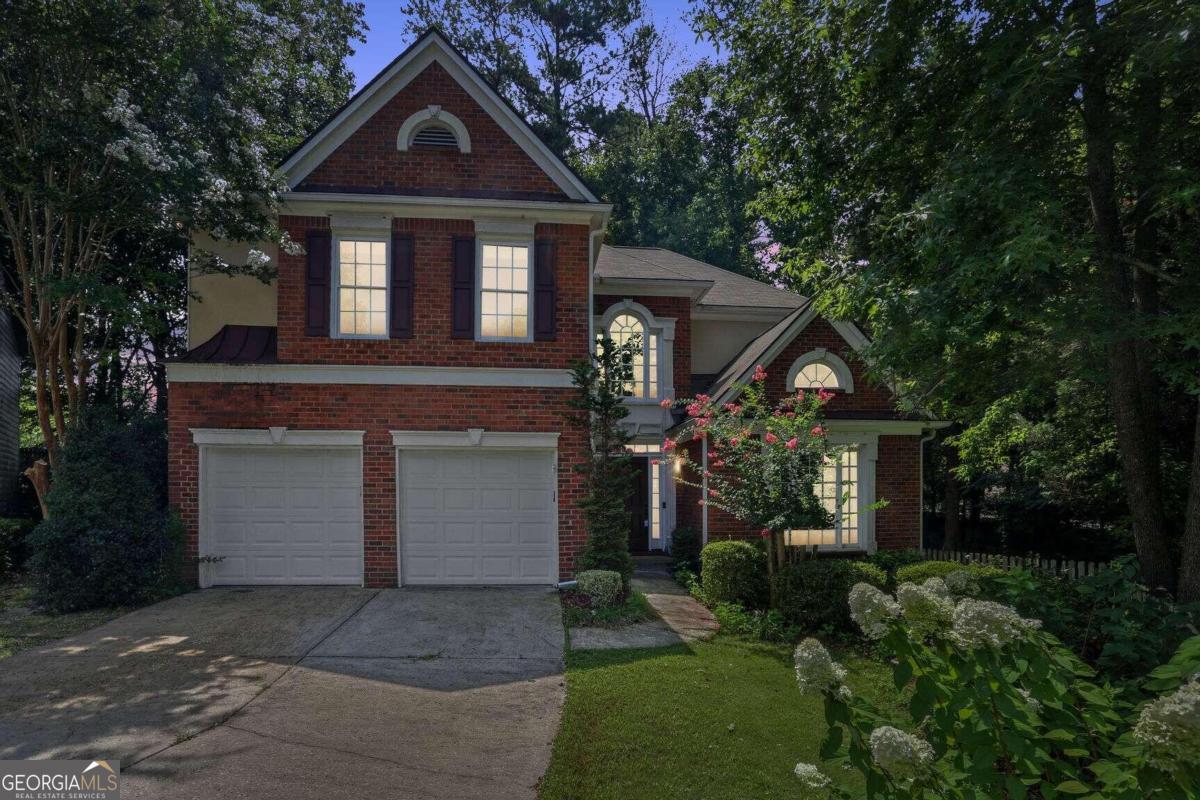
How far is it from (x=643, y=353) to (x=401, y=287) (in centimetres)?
629

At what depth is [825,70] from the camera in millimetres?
8969

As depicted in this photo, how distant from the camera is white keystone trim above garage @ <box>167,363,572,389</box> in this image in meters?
10.2

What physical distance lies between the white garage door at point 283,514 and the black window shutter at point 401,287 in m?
2.11

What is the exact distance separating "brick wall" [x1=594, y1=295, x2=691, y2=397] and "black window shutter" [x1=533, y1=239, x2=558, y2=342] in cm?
422

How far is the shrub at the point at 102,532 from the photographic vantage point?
873 centimetres

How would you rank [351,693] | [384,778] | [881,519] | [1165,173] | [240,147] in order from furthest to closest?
[881,519]
[240,147]
[1165,173]
[351,693]
[384,778]

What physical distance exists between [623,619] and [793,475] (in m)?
3.17

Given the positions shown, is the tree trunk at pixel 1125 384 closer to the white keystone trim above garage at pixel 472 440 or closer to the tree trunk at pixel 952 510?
the white keystone trim above garage at pixel 472 440

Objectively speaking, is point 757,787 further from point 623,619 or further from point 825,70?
point 825,70

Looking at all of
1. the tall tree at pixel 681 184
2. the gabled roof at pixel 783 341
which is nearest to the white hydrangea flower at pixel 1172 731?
the gabled roof at pixel 783 341

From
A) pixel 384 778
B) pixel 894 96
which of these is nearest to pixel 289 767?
pixel 384 778

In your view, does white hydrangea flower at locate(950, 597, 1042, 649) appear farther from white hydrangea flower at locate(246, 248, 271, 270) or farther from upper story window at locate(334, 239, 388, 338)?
white hydrangea flower at locate(246, 248, 271, 270)

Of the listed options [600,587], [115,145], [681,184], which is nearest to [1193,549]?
[600,587]

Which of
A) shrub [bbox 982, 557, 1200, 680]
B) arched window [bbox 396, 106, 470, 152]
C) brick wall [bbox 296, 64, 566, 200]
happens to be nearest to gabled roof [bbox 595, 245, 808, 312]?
brick wall [bbox 296, 64, 566, 200]
